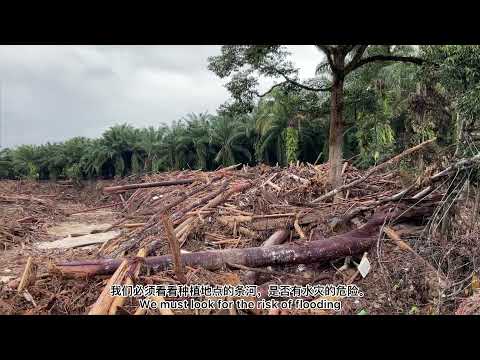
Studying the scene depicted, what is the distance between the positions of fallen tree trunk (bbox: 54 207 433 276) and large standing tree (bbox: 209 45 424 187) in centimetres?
198

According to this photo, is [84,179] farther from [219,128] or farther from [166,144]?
[219,128]

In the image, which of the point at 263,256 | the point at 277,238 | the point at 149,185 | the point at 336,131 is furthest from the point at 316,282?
the point at 149,185

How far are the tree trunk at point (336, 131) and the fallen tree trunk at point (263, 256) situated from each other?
5.96ft

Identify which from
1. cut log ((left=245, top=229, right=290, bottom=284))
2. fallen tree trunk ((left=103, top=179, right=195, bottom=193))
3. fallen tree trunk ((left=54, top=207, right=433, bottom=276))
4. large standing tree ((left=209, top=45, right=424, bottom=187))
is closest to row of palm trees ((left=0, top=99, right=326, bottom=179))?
fallen tree trunk ((left=103, top=179, right=195, bottom=193))

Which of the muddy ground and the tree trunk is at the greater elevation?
the tree trunk

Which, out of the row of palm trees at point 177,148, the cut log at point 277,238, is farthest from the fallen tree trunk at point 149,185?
the cut log at point 277,238

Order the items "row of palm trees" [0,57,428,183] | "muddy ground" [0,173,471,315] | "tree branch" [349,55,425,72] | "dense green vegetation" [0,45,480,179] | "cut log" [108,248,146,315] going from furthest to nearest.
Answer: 1. "row of palm trees" [0,57,428,183]
2. "tree branch" [349,55,425,72]
3. "dense green vegetation" [0,45,480,179]
4. "muddy ground" [0,173,471,315]
5. "cut log" [108,248,146,315]

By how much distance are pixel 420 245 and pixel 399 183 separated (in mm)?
1818

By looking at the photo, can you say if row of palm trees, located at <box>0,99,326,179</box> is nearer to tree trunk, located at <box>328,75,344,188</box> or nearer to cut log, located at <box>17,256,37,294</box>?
tree trunk, located at <box>328,75,344,188</box>

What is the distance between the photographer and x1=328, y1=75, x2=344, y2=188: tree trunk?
19.9ft

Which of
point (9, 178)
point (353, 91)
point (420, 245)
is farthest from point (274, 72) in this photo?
point (9, 178)

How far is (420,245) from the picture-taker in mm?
4242

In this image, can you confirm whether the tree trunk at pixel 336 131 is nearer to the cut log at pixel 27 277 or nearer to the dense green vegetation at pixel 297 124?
the dense green vegetation at pixel 297 124

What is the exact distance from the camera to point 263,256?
423 centimetres
